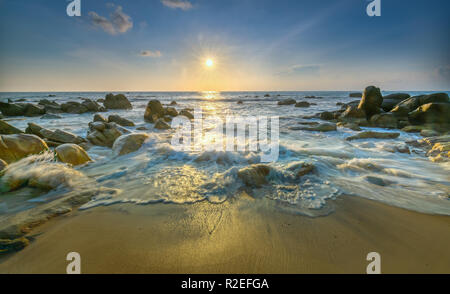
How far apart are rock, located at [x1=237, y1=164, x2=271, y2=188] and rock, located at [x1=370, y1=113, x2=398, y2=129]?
878 centimetres

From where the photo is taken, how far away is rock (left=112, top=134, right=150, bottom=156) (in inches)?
187

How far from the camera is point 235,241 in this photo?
175 cm

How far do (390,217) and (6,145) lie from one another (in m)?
6.05

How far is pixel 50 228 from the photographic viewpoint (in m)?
1.91

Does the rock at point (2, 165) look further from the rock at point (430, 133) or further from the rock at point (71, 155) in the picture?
the rock at point (430, 133)

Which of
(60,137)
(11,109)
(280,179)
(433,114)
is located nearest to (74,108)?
(11,109)

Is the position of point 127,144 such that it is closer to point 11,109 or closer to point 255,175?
point 255,175

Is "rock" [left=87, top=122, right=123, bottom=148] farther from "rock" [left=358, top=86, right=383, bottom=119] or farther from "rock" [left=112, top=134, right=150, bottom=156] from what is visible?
"rock" [left=358, top=86, right=383, bottom=119]

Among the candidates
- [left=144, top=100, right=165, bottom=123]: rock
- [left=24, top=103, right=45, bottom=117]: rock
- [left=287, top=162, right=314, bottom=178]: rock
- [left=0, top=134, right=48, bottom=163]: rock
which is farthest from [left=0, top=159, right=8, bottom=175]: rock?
[left=24, top=103, right=45, bottom=117]: rock

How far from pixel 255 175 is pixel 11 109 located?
18475 mm

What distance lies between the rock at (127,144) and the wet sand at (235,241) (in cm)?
282

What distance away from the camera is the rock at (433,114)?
750 centimetres
